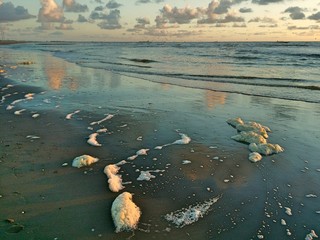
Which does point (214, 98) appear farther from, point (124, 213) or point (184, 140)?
point (124, 213)

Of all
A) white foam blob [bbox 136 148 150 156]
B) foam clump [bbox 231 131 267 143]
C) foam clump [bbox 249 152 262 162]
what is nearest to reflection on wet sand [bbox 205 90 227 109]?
foam clump [bbox 231 131 267 143]

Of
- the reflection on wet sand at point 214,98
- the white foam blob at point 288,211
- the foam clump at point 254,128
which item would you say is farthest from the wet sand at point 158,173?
the reflection on wet sand at point 214,98

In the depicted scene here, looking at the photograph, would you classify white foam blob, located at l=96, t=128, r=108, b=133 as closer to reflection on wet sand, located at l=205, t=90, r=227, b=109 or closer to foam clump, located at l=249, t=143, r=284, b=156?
foam clump, located at l=249, t=143, r=284, b=156

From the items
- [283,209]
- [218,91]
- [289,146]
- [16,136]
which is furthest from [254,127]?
[218,91]

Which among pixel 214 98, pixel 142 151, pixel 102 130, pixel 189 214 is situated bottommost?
pixel 214 98

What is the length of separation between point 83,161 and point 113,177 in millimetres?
841

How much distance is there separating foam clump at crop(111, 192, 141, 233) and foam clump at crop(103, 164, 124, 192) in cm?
45

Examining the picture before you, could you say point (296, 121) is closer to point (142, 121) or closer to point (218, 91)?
point (142, 121)

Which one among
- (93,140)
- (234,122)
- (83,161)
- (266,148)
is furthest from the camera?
(234,122)

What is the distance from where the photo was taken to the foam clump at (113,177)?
16.8 ft

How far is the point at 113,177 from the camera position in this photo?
5441 millimetres

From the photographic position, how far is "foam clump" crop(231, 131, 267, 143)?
7395mm

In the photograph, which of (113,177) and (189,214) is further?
(113,177)

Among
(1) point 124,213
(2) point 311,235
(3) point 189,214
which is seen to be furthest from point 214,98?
(1) point 124,213
